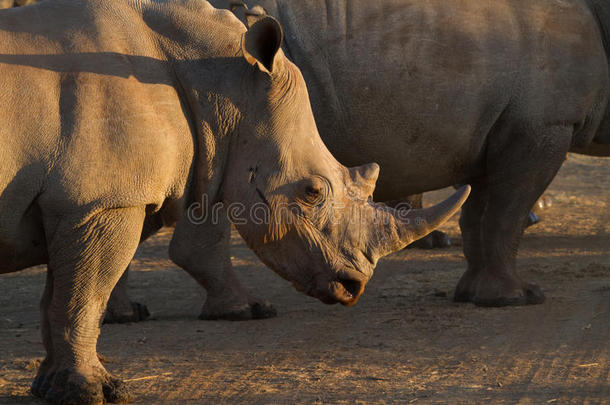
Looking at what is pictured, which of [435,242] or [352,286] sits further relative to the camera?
[435,242]

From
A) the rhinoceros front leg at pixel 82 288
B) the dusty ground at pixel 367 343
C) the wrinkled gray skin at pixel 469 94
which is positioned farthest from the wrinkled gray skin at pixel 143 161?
the wrinkled gray skin at pixel 469 94

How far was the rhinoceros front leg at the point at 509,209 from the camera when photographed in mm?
7086

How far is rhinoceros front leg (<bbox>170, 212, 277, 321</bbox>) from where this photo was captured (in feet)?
22.4

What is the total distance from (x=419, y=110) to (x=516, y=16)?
3.03 feet

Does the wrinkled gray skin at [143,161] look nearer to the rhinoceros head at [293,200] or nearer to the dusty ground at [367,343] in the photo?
the rhinoceros head at [293,200]

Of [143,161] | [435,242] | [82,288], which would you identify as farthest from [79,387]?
[435,242]

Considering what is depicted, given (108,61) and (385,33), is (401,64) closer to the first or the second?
(385,33)

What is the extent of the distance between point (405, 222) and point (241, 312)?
2.13 metres

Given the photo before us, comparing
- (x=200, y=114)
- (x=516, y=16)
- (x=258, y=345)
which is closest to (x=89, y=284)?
(x=200, y=114)

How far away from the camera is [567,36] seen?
23.4 ft

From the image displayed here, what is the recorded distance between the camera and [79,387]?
4.59m

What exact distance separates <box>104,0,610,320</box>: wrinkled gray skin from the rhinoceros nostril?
192 cm

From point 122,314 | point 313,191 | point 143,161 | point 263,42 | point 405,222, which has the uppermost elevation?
point 263,42

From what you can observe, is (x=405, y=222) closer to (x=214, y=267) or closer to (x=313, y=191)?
(x=313, y=191)
